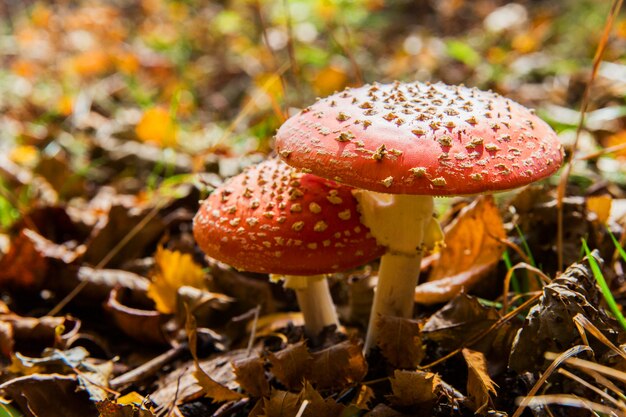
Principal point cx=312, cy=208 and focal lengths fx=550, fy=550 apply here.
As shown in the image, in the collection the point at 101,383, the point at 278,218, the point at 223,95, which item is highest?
the point at 278,218

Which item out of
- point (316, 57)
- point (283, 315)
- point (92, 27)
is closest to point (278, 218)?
point (283, 315)

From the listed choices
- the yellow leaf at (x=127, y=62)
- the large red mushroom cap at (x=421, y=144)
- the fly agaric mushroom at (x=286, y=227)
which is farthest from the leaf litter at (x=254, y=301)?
the yellow leaf at (x=127, y=62)

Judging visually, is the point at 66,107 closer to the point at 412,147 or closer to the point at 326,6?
the point at 326,6

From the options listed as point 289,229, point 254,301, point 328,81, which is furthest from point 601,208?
point 328,81

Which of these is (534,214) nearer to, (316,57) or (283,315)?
(283,315)

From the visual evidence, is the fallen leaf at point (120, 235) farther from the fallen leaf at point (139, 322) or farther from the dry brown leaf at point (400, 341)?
the dry brown leaf at point (400, 341)

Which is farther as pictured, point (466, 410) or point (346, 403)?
point (346, 403)
